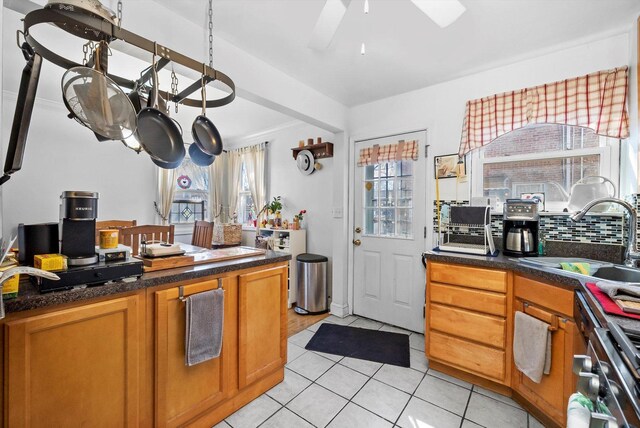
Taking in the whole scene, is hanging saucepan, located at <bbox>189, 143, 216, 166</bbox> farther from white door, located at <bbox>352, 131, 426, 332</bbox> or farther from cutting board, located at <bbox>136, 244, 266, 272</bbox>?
white door, located at <bbox>352, 131, 426, 332</bbox>

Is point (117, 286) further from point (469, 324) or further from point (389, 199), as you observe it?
point (389, 199)

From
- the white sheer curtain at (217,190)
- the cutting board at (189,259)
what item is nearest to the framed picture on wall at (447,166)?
the cutting board at (189,259)

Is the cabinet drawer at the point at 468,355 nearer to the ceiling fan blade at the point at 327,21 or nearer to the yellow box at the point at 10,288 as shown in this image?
the ceiling fan blade at the point at 327,21

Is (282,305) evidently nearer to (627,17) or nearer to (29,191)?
(627,17)

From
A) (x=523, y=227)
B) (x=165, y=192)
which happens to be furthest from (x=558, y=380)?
(x=165, y=192)

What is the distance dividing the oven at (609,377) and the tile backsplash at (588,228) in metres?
1.33

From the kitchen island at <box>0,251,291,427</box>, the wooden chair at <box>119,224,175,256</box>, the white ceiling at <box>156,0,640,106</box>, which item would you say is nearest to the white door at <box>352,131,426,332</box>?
the white ceiling at <box>156,0,640,106</box>

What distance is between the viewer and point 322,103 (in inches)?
114

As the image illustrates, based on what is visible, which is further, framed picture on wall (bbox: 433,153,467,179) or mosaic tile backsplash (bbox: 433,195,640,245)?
framed picture on wall (bbox: 433,153,467,179)

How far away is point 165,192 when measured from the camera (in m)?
4.31

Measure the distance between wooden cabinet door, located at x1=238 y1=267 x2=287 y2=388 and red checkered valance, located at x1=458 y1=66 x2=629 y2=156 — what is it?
6.56ft

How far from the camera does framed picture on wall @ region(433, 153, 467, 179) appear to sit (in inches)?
98.8

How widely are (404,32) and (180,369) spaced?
247cm

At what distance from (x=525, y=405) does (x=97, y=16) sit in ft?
9.87
